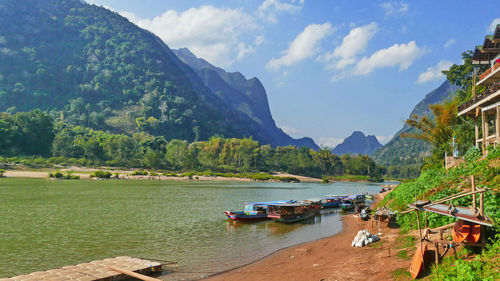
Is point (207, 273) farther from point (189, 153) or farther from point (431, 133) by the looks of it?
point (189, 153)

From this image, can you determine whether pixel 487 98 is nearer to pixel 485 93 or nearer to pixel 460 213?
pixel 485 93

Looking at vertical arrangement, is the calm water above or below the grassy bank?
below

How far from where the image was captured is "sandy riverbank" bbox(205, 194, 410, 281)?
13559 millimetres

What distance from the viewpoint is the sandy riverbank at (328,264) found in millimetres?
13559

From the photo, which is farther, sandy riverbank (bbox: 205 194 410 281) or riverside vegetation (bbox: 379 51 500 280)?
sandy riverbank (bbox: 205 194 410 281)

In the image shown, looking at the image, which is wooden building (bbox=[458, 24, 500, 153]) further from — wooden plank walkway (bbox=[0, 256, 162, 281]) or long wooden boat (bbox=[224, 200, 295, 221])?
wooden plank walkway (bbox=[0, 256, 162, 281])

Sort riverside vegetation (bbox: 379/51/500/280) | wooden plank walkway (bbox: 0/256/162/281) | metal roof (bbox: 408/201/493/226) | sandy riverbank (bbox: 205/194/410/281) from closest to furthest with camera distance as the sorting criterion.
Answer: riverside vegetation (bbox: 379/51/500/280) < metal roof (bbox: 408/201/493/226) < wooden plank walkway (bbox: 0/256/162/281) < sandy riverbank (bbox: 205/194/410/281)

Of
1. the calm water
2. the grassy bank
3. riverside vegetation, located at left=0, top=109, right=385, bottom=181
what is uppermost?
riverside vegetation, located at left=0, top=109, right=385, bottom=181

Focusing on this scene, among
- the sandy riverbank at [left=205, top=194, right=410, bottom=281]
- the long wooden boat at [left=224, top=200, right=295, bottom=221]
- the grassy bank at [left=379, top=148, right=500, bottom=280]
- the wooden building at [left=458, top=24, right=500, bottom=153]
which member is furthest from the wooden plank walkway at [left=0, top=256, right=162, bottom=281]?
the wooden building at [left=458, top=24, right=500, bottom=153]

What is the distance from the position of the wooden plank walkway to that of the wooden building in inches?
996

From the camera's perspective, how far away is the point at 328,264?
1631cm

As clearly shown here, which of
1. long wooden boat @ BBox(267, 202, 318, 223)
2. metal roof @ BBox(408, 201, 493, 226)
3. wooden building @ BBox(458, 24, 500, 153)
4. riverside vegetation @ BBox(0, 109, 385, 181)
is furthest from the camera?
riverside vegetation @ BBox(0, 109, 385, 181)

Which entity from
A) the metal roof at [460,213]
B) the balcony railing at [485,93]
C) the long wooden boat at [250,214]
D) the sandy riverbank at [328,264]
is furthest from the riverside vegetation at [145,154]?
the metal roof at [460,213]

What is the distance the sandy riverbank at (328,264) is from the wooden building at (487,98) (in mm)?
15296
